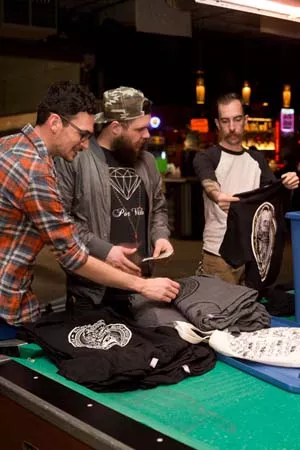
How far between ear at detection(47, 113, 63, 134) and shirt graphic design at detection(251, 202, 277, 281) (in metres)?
1.12

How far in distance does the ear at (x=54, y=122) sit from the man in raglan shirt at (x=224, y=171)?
1.03 meters

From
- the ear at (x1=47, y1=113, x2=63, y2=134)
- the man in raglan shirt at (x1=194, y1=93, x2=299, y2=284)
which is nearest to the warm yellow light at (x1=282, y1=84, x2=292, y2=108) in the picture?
the man in raglan shirt at (x1=194, y1=93, x2=299, y2=284)

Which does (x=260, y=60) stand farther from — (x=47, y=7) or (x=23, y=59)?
(x=47, y=7)

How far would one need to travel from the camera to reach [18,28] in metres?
7.42

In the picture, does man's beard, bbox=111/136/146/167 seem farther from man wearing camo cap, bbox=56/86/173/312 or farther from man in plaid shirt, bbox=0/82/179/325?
man in plaid shirt, bbox=0/82/179/325

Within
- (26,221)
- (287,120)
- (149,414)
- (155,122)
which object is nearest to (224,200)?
(26,221)

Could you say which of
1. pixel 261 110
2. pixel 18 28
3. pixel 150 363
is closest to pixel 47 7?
pixel 18 28

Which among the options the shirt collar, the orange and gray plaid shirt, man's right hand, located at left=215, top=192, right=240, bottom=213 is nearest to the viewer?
the orange and gray plaid shirt

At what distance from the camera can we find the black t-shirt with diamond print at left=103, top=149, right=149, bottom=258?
2.77m

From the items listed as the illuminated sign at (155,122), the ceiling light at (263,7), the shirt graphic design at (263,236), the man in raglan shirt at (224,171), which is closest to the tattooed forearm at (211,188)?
the man in raglan shirt at (224,171)

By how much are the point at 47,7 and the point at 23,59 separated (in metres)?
2.36

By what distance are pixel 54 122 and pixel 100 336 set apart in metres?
0.77

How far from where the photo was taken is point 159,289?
88.3 inches

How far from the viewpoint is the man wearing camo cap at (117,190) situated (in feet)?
8.82
